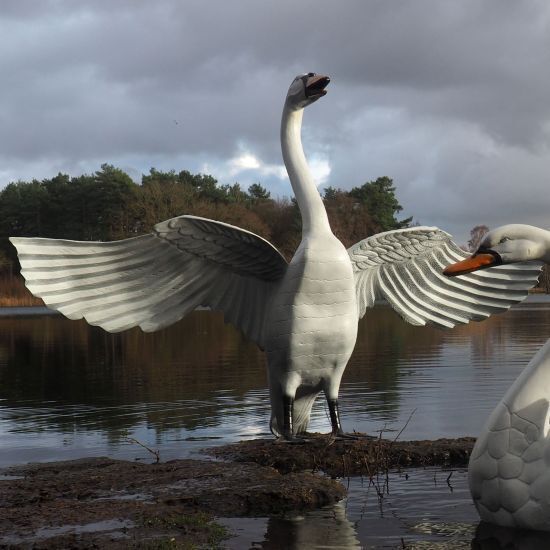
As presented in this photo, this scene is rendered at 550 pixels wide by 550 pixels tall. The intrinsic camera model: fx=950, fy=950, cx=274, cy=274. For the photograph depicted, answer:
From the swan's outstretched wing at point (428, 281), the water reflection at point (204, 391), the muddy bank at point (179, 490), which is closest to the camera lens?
the muddy bank at point (179, 490)

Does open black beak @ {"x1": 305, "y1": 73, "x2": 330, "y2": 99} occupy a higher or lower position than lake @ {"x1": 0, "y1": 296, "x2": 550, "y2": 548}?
higher

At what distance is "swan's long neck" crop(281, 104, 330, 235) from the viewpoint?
8.12 meters

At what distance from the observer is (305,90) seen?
27.1 feet

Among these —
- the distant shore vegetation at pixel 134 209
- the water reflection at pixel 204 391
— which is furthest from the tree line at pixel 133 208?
the water reflection at pixel 204 391

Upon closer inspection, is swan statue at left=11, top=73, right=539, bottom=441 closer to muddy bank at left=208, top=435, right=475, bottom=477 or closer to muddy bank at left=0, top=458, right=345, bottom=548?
muddy bank at left=208, top=435, right=475, bottom=477

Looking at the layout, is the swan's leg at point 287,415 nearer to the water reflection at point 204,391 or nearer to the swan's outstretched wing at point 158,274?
the swan's outstretched wing at point 158,274

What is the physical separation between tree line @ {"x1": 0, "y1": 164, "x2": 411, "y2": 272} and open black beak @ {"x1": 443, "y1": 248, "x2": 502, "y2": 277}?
5055cm

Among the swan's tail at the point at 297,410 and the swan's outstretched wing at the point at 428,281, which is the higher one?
the swan's outstretched wing at the point at 428,281

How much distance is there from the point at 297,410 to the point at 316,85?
2.89 meters

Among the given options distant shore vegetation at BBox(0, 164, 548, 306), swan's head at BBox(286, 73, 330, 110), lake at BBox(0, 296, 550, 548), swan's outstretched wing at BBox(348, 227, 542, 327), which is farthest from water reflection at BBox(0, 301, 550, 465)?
distant shore vegetation at BBox(0, 164, 548, 306)

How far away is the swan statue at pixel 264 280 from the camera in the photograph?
7.90 meters

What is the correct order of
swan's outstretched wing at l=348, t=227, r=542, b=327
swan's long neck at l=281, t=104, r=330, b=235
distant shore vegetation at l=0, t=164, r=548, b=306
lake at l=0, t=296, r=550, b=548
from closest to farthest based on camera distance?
lake at l=0, t=296, r=550, b=548 < swan's long neck at l=281, t=104, r=330, b=235 < swan's outstretched wing at l=348, t=227, r=542, b=327 < distant shore vegetation at l=0, t=164, r=548, b=306

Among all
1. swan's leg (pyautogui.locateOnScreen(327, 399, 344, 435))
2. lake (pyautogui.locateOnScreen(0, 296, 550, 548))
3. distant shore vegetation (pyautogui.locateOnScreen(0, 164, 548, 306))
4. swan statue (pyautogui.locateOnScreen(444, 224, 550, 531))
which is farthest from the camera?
distant shore vegetation (pyautogui.locateOnScreen(0, 164, 548, 306))

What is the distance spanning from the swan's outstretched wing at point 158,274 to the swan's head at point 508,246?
2.53 m
